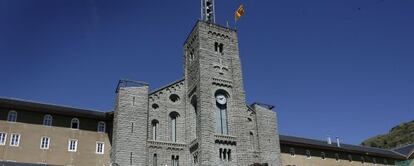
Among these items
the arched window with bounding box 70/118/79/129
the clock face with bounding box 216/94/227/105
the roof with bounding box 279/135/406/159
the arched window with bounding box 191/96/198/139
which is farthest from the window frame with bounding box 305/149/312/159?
the arched window with bounding box 70/118/79/129

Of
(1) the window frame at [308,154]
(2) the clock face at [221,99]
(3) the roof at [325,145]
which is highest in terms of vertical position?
(2) the clock face at [221,99]

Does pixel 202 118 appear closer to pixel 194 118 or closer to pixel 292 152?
pixel 194 118

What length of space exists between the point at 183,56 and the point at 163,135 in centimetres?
1250

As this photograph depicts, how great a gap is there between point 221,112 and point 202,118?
356cm

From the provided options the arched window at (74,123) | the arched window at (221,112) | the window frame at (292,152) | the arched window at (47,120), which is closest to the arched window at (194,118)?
the arched window at (221,112)

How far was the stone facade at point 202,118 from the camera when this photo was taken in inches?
1866

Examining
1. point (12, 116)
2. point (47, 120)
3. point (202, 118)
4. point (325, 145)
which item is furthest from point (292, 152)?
point (12, 116)

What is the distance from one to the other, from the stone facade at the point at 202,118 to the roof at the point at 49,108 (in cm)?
384

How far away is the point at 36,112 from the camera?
157 ft

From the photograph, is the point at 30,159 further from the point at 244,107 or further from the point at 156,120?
the point at 244,107

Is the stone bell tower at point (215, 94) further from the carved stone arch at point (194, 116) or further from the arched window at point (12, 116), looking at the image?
the arched window at point (12, 116)

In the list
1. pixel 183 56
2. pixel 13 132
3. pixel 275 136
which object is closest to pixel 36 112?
pixel 13 132

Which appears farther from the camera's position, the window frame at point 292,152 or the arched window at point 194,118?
the window frame at point 292,152

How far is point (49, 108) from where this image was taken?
4819 cm
